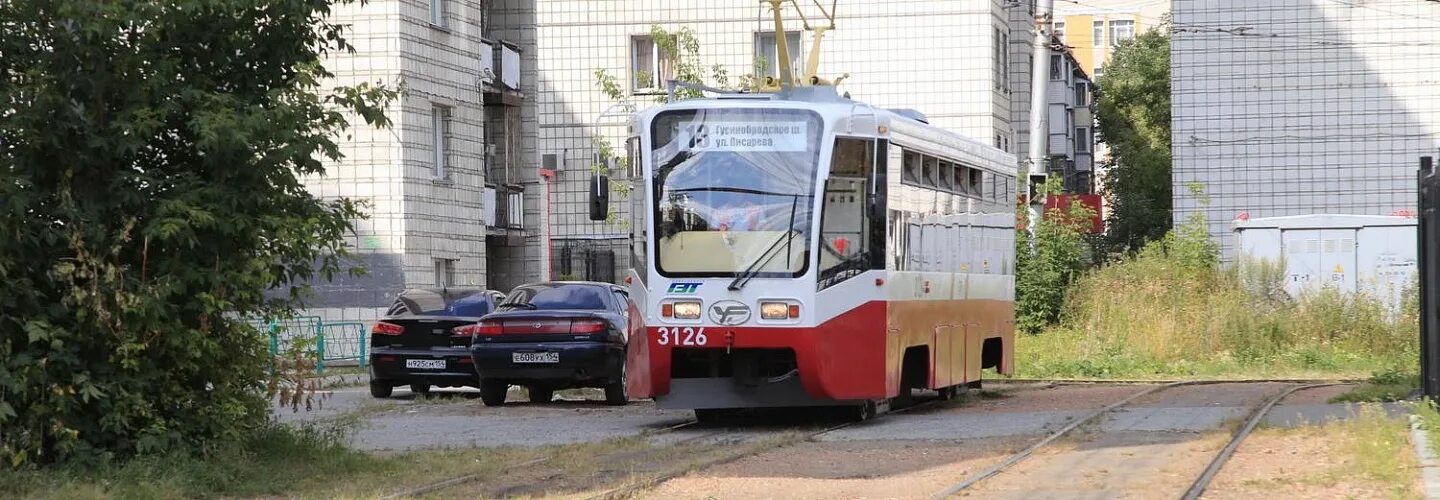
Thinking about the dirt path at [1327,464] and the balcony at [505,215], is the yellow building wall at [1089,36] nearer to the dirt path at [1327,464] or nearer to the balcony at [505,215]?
the balcony at [505,215]

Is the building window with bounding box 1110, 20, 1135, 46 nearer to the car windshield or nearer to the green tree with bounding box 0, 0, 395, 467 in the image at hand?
the car windshield

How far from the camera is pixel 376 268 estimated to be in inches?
1393

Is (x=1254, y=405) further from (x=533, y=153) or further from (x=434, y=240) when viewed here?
(x=533, y=153)

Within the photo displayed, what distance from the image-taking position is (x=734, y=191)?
58.5 feet

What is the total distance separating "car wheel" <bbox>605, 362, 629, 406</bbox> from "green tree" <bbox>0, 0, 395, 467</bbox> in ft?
30.0

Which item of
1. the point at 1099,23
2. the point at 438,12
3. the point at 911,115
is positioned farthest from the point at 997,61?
the point at 1099,23

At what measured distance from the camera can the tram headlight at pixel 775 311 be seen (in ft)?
58.0

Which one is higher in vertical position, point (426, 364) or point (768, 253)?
point (768, 253)

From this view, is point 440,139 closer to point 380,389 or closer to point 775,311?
point 380,389

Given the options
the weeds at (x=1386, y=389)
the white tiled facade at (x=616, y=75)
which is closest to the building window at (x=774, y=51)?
the white tiled facade at (x=616, y=75)

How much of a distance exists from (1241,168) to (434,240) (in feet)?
49.8

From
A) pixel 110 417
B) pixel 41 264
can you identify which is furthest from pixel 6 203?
pixel 110 417

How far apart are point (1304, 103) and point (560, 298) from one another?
20475mm

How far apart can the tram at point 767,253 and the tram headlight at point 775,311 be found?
1cm
